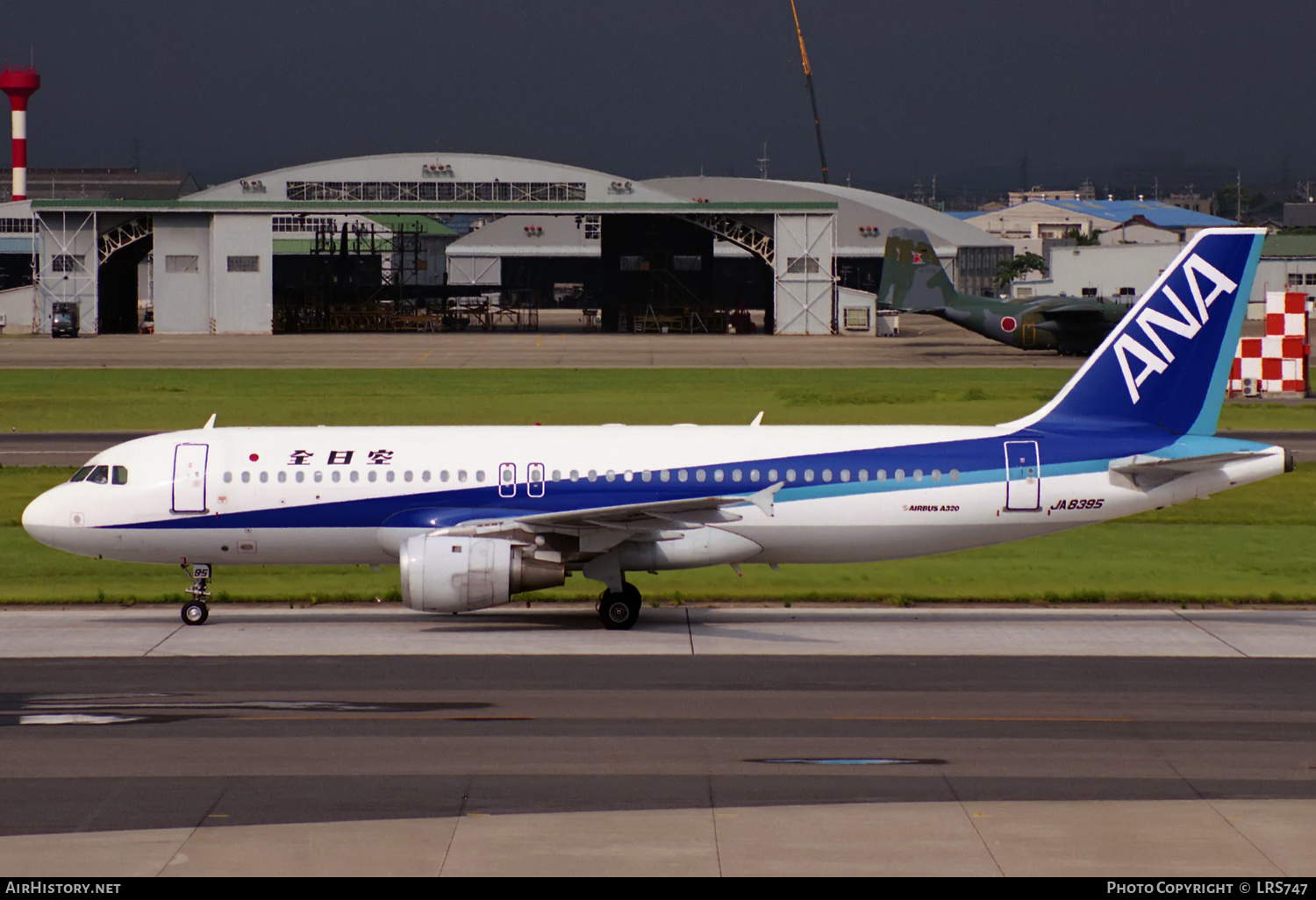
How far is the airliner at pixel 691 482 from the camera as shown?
94.3 feet

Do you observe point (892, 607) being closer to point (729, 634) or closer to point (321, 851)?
point (729, 634)

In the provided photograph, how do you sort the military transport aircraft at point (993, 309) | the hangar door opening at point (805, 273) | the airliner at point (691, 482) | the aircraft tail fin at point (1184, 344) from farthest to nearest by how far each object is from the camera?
1. the hangar door opening at point (805, 273)
2. the military transport aircraft at point (993, 309)
3. the aircraft tail fin at point (1184, 344)
4. the airliner at point (691, 482)

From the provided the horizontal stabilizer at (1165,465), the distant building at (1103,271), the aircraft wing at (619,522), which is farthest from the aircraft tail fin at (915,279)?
the aircraft wing at (619,522)

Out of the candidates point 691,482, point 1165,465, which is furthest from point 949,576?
point 691,482

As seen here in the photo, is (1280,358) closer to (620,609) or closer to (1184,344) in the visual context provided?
(1184,344)

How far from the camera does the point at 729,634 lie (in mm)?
28219

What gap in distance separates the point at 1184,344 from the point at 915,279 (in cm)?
7974

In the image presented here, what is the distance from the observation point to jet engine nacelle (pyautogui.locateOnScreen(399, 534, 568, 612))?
26953 millimetres

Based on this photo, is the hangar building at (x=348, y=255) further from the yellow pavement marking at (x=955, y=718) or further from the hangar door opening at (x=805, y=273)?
the yellow pavement marking at (x=955, y=718)

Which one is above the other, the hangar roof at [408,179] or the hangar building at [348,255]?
the hangar roof at [408,179]

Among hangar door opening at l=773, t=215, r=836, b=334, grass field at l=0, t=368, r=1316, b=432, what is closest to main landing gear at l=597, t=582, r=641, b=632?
grass field at l=0, t=368, r=1316, b=432

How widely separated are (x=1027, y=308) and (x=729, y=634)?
78.6m

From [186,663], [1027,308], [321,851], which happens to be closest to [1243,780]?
[321,851]

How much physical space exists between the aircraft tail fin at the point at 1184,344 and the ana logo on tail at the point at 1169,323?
2 cm
